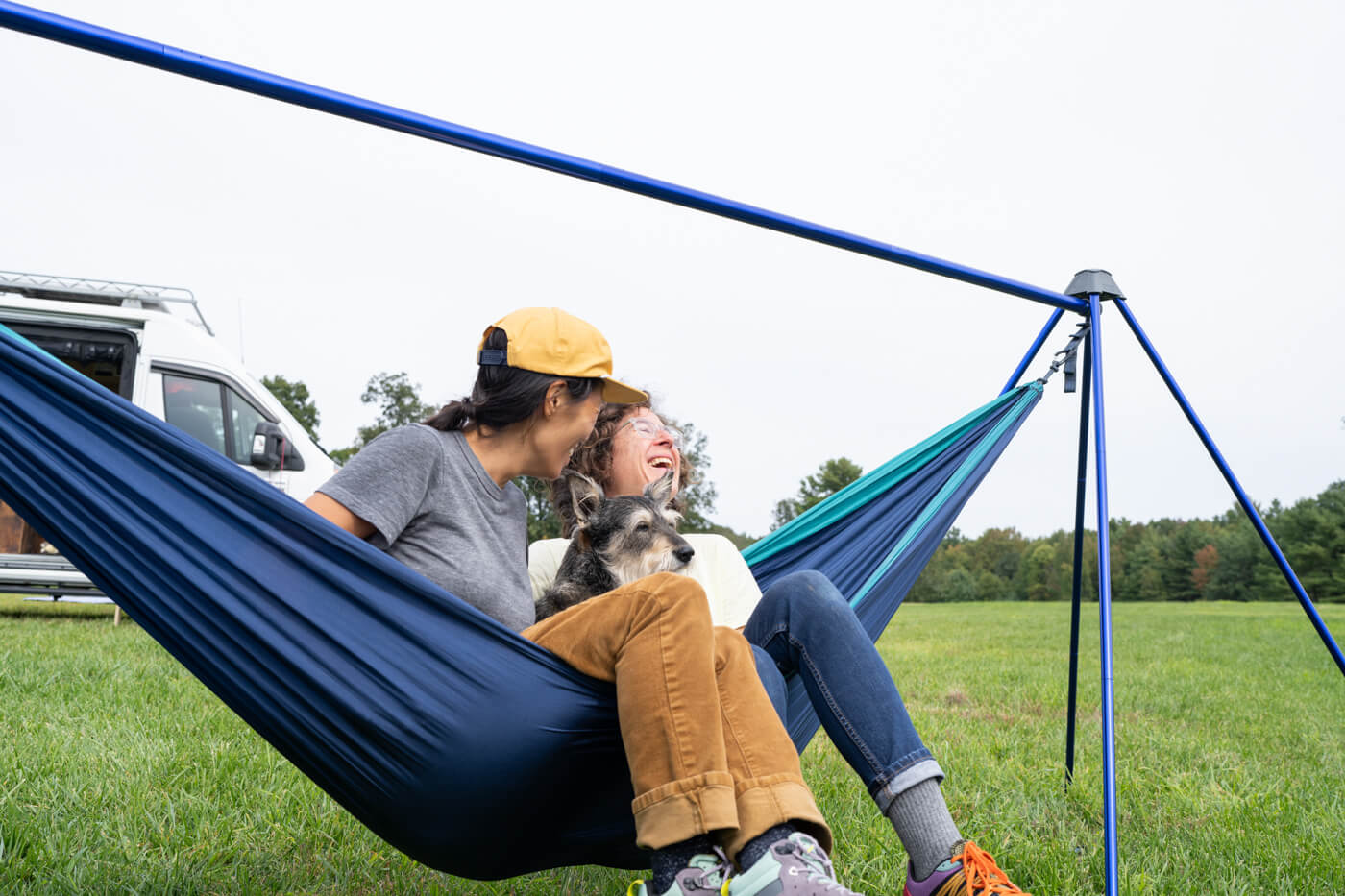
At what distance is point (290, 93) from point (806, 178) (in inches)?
157

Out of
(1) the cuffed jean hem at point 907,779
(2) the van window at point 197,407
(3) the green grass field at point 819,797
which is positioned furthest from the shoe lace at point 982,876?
(2) the van window at point 197,407

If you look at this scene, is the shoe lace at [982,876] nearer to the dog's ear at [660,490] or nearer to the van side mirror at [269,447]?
the dog's ear at [660,490]

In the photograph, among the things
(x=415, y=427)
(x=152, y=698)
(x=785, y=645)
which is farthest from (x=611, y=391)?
(x=152, y=698)

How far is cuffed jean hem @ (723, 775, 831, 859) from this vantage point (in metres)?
1.41

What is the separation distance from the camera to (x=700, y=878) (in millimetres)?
1362

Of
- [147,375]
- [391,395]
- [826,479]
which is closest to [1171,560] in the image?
[826,479]

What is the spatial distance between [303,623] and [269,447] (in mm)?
6880

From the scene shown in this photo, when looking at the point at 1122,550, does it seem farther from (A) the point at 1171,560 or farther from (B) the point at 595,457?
(B) the point at 595,457

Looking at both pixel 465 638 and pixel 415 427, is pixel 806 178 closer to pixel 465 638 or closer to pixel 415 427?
pixel 415 427

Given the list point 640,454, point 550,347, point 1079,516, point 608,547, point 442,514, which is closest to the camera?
point 442,514

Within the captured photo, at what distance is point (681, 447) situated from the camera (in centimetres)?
297

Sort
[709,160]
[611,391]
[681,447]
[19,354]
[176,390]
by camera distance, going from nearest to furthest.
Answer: [19,354] < [611,391] < [681,447] < [709,160] < [176,390]

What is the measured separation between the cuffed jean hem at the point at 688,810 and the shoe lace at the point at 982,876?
1.55ft

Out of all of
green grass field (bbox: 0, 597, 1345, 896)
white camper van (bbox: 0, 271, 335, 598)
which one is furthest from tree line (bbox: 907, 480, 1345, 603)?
green grass field (bbox: 0, 597, 1345, 896)
